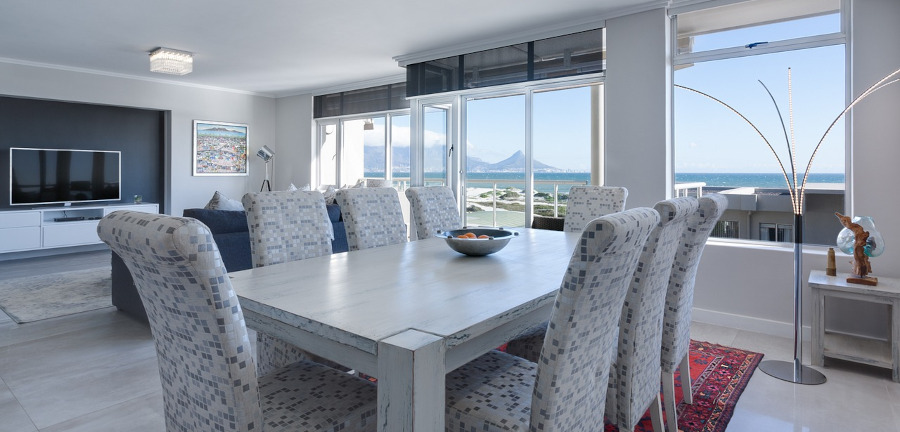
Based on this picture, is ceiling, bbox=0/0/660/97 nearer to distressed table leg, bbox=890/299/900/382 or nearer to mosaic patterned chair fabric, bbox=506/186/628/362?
mosaic patterned chair fabric, bbox=506/186/628/362

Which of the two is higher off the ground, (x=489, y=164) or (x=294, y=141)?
(x=294, y=141)

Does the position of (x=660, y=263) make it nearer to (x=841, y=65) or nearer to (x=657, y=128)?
(x=657, y=128)

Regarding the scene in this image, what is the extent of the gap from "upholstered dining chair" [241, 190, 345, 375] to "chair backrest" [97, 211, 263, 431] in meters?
0.93

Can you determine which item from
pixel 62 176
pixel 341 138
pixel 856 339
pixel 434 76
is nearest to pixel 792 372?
pixel 856 339

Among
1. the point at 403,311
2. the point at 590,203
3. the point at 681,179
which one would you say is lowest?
the point at 403,311

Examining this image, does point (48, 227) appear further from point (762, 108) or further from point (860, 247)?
point (860, 247)

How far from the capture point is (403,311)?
1305 millimetres

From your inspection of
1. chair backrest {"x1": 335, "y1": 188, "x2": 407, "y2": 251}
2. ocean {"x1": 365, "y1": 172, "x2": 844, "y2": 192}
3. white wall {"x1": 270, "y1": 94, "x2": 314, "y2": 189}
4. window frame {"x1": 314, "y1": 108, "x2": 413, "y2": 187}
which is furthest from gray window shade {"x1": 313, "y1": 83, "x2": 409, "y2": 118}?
chair backrest {"x1": 335, "y1": 188, "x2": 407, "y2": 251}

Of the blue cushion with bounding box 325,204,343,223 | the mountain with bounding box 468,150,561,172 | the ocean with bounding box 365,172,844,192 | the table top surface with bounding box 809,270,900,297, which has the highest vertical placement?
the mountain with bounding box 468,150,561,172

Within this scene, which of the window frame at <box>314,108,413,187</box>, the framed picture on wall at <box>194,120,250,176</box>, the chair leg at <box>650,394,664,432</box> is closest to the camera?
the chair leg at <box>650,394,664,432</box>

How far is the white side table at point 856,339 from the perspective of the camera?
2.63 m

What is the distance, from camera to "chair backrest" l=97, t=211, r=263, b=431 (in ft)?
3.04

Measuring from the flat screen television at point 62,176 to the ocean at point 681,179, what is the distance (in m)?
4.82

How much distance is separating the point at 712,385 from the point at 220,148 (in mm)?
7516
